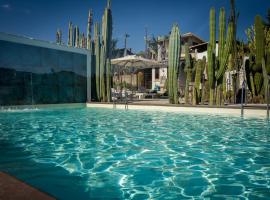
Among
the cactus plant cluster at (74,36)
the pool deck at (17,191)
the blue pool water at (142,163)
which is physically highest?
the cactus plant cluster at (74,36)

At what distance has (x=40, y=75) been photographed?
53.5 ft

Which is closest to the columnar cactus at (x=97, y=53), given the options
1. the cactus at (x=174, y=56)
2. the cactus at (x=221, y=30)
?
the cactus at (x=174, y=56)

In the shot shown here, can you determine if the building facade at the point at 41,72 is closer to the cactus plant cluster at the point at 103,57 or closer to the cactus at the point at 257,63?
the cactus plant cluster at the point at 103,57

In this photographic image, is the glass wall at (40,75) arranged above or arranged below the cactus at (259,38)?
below

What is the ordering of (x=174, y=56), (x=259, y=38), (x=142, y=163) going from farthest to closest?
1. (x=174, y=56)
2. (x=259, y=38)
3. (x=142, y=163)

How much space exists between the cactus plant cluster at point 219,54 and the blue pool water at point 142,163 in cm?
607

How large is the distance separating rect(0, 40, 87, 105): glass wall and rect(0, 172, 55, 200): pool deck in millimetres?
13383

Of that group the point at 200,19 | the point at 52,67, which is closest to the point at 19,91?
the point at 52,67

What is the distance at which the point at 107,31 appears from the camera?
17.6 meters

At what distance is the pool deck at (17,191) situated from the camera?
204 centimetres

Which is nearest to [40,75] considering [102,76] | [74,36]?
[102,76]

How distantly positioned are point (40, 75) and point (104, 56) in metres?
4.44

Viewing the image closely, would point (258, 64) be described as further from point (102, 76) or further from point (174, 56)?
point (102, 76)

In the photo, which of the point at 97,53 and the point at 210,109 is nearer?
the point at 210,109
